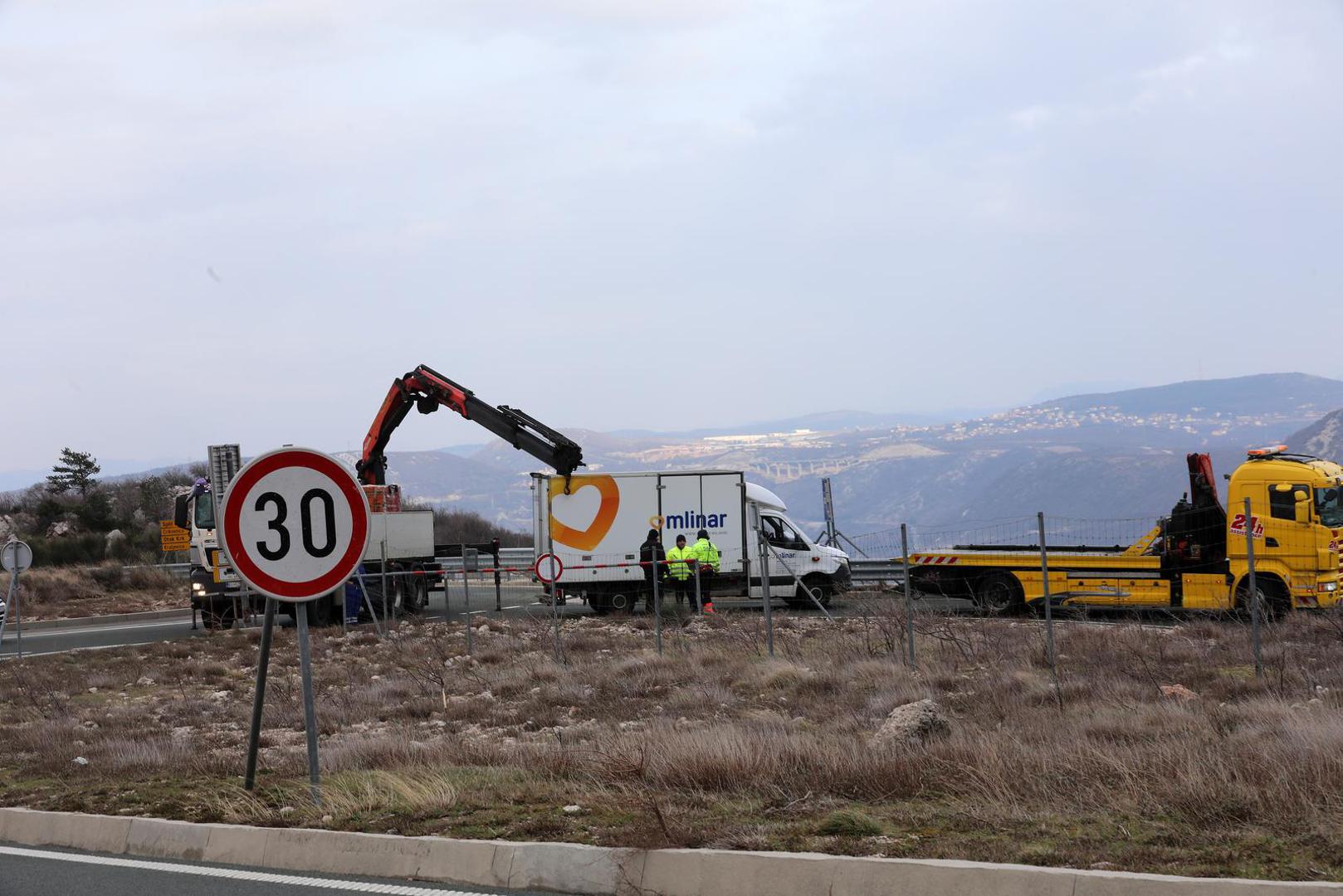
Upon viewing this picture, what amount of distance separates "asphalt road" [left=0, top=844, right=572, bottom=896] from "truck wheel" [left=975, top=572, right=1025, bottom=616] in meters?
18.6

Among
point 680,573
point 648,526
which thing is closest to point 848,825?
point 680,573

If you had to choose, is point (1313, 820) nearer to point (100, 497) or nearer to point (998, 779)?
point (998, 779)

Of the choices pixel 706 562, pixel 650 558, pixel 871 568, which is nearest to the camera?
pixel 706 562

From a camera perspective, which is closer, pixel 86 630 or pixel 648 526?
pixel 648 526

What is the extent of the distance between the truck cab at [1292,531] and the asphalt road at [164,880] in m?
17.4

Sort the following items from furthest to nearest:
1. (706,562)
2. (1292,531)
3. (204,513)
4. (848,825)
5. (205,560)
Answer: (205,560) → (204,513) → (706,562) → (1292,531) → (848,825)

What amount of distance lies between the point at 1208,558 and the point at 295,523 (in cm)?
1830

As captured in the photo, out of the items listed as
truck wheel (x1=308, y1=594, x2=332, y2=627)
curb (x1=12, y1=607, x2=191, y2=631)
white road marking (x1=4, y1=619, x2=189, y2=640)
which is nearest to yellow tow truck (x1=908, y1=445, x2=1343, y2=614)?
truck wheel (x1=308, y1=594, x2=332, y2=627)

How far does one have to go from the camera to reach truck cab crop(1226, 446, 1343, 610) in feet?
68.0

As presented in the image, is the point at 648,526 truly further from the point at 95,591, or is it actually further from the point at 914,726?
the point at 914,726

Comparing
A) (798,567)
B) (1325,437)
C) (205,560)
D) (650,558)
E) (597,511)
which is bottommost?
(798,567)

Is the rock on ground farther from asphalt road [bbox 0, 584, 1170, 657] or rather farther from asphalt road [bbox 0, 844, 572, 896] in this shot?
asphalt road [bbox 0, 584, 1170, 657]

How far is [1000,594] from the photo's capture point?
24.1 m

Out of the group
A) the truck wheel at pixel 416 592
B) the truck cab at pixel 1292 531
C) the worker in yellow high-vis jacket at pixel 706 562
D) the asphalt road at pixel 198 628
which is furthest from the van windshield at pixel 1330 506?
the truck wheel at pixel 416 592
